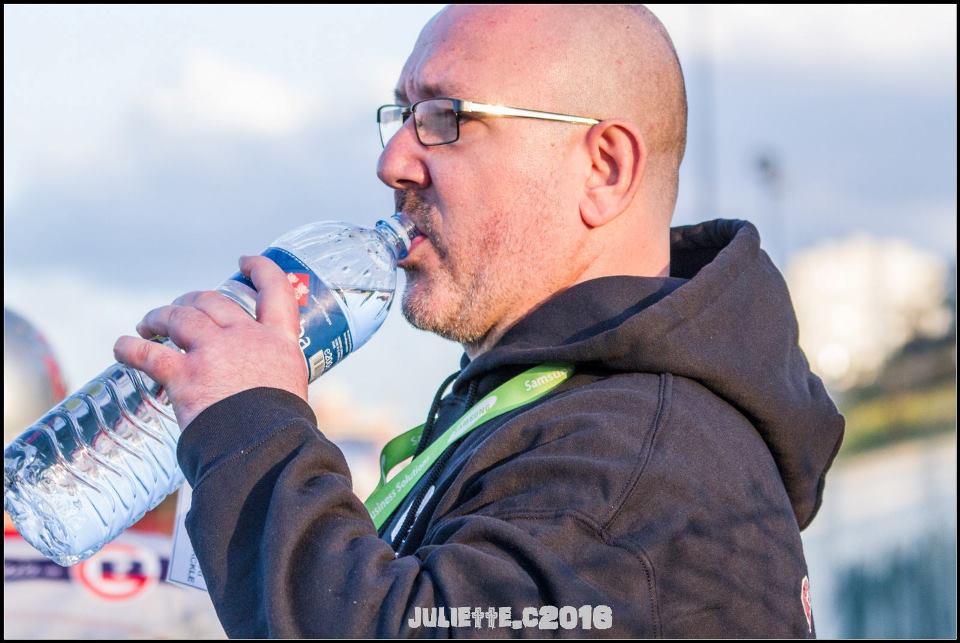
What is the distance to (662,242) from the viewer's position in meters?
2.83

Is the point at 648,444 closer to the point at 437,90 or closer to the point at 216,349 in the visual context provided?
the point at 216,349

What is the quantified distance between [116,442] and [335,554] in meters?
1.24

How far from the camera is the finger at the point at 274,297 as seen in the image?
2070 millimetres

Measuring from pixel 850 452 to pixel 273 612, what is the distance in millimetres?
12667

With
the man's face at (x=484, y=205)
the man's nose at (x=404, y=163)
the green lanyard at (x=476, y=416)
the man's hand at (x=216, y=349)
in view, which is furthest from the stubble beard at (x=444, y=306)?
the man's hand at (x=216, y=349)

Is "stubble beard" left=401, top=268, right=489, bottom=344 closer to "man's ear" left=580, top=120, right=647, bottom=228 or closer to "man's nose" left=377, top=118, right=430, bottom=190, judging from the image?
"man's nose" left=377, top=118, right=430, bottom=190

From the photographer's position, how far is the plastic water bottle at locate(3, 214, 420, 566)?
2555mm

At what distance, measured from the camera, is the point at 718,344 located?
2.21m

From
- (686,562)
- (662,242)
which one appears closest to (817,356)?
(662,242)

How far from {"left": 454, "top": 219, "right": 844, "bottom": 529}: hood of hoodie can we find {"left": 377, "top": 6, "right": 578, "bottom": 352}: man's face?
12 centimetres

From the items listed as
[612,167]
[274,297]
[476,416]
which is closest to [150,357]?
[274,297]

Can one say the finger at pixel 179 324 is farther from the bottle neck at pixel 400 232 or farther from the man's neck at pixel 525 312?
the man's neck at pixel 525 312

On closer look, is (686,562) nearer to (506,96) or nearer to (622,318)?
(622,318)

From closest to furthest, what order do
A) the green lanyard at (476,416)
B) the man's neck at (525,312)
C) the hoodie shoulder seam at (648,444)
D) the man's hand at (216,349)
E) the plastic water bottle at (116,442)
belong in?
the hoodie shoulder seam at (648,444), the man's hand at (216,349), the green lanyard at (476,416), the plastic water bottle at (116,442), the man's neck at (525,312)
